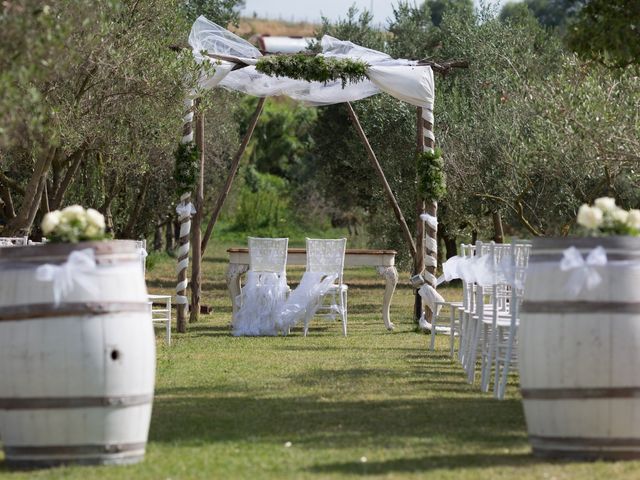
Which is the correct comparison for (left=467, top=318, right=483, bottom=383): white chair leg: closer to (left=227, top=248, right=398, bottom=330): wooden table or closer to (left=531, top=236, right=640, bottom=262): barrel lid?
(left=531, top=236, right=640, bottom=262): barrel lid

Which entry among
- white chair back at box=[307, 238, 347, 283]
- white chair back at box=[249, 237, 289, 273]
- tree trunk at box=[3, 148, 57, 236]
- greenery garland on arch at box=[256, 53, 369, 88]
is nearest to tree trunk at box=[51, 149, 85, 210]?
tree trunk at box=[3, 148, 57, 236]

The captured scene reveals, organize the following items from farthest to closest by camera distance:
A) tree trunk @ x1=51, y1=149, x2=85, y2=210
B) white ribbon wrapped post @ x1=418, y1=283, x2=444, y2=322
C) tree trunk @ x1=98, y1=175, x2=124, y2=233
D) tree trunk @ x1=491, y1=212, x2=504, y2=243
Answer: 1. tree trunk @ x1=491, y1=212, x2=504, y2=243
2. tree trunk @ x1=98, y1=175, x2=124, y2=233
3. tree trunk @ x1=51, y1=149, x2=85, y2=210
4. white ribbon wrapped post @ x1=418, y1=283, x2=444, y2=322

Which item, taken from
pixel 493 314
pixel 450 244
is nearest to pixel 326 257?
pixel 493 314

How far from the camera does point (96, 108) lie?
45.3 feet

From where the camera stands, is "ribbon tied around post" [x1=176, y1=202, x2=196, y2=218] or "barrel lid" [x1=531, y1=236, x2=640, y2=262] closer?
"barrel lid" [x1=531, y1=236, x2=640, y2=262]

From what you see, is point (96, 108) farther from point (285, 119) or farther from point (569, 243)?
point (285, 119)

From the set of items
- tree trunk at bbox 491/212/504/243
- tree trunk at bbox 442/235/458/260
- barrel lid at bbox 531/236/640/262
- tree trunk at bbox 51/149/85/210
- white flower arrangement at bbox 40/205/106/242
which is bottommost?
tree trunk at bbox 442/235/458/260

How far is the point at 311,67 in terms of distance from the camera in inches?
590

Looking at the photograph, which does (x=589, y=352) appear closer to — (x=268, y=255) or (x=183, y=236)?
(x=268, y=255)

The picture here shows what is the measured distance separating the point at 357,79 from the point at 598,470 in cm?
1004

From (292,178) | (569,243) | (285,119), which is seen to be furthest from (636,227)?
(285,119)

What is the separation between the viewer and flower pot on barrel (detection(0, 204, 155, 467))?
19.3 feet

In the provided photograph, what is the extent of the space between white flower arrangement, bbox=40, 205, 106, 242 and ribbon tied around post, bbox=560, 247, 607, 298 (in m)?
2.36

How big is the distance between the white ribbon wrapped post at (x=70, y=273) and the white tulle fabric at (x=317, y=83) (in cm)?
888
